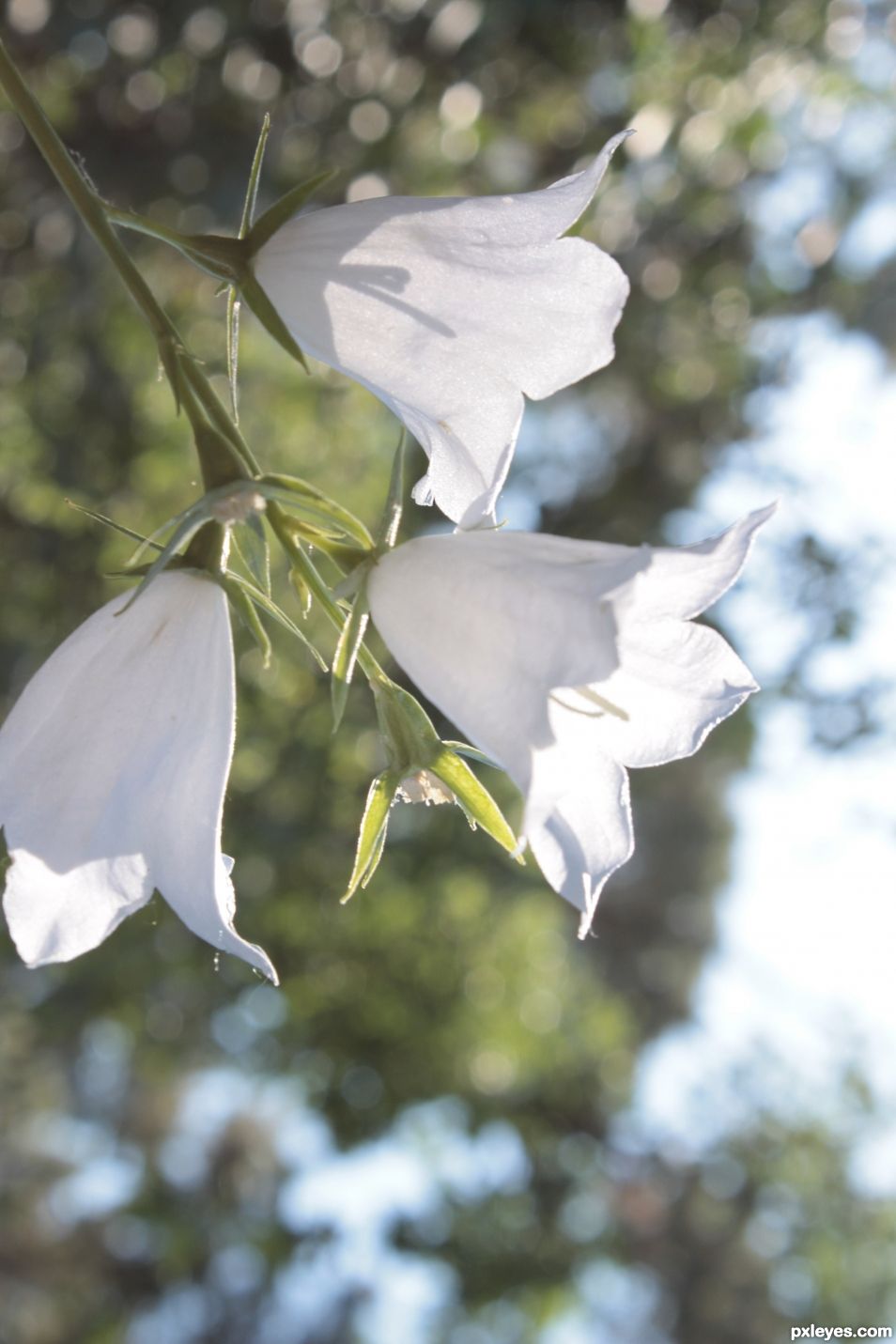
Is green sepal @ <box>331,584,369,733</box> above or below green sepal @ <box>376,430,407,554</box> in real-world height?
below

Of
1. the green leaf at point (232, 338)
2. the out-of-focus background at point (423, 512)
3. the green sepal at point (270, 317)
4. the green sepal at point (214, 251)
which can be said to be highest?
the green sepal at point (214, 251)

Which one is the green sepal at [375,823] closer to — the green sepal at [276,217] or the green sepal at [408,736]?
the green sepal at [408,736]

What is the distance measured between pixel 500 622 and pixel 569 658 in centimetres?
4

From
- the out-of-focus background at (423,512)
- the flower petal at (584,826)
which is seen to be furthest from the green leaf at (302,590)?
the out-of-focus background at (423,512)

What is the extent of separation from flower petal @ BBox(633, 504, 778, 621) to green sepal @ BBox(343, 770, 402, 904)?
0.41ft

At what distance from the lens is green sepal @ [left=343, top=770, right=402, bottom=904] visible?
511 millimetres

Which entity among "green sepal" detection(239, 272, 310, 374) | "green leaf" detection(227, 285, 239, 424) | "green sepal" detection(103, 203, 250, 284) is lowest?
"green leaf" detection(227, 285, 239, 424)

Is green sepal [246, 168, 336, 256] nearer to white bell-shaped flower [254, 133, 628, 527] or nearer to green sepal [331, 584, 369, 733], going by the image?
white bell-shaped flower [254, 133, 628, 527]

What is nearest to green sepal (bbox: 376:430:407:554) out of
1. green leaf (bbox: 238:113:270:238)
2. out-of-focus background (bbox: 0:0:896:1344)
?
green leaf (bbox: 238:113:270:238)

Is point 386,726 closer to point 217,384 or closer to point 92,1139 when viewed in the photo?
point 217,384

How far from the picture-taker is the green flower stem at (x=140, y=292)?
1.61 ft

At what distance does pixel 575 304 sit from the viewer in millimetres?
578

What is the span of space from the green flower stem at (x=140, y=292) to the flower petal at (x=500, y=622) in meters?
0.08

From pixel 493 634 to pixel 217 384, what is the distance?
4.84ft
